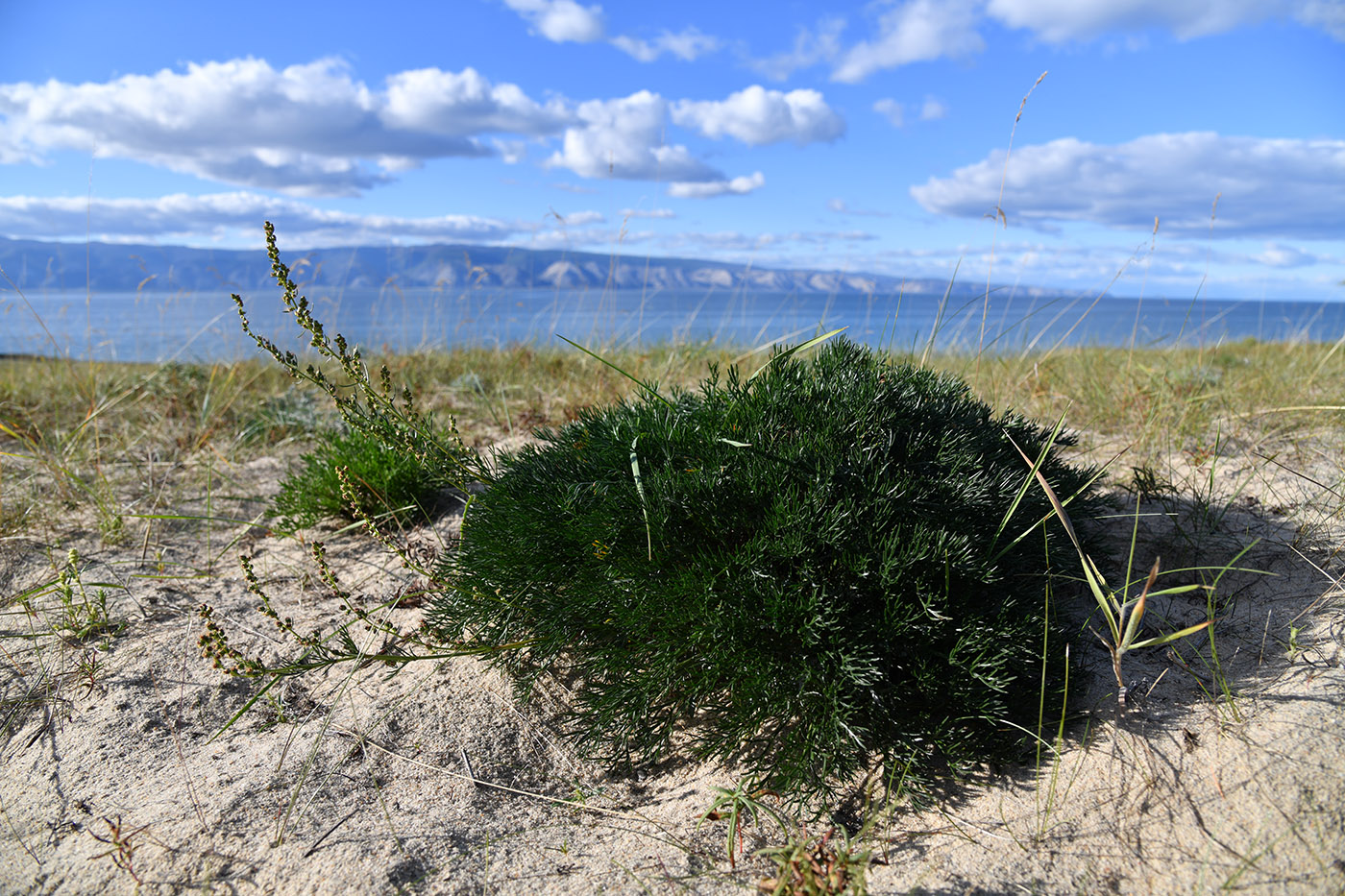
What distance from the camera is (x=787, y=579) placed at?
6.50ft

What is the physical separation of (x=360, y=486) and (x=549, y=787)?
198 cm

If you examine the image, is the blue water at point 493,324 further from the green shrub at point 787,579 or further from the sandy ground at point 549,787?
the sandy ground at point 549,787

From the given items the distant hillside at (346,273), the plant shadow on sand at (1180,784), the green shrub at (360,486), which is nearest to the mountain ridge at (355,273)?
the distant hillside at (346,273)

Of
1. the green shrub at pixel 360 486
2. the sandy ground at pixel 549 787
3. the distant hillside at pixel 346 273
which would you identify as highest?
the distant hillside at pixel 346 273

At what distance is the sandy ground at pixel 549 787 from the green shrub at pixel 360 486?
0.88 m

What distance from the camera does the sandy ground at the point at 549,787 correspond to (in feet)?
5.91

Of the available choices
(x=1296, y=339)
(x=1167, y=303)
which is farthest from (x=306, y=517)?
(x=1296, y=339)

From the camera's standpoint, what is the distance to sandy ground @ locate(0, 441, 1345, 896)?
1.80 metres

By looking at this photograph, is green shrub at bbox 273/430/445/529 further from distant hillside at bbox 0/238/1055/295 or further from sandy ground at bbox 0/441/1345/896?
distant hillside at bbox 0/238/1055/295

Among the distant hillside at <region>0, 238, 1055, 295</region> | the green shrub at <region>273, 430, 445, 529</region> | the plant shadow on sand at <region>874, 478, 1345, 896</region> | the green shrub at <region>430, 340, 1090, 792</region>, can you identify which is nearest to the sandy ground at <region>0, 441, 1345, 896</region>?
the plant shadow on sand at <region>874, 478, 1345, 896</region>

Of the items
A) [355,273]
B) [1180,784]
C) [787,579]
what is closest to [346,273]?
[355,273]

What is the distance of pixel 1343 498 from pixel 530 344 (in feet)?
22.6

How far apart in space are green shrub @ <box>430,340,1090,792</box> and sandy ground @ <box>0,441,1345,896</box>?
19cm

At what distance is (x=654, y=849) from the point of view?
1944 mm
